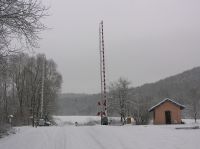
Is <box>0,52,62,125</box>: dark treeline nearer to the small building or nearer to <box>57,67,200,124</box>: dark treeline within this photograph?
<box>57,67,200,124</box>: dark treeline

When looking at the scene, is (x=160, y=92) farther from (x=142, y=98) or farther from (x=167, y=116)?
(x=167, y=116)

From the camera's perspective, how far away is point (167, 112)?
55250 mm

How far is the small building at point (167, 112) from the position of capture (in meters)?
54.8

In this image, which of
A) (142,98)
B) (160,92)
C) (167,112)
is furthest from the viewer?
(160,92)

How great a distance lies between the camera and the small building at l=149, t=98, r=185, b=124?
54.8 meters

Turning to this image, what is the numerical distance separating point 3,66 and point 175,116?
41.1m

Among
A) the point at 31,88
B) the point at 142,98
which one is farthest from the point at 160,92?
the point at 31,88

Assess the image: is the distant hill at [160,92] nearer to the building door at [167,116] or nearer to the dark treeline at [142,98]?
the dark treeline at [142,98]

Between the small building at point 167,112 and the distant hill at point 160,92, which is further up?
the distant hill at point 160,92

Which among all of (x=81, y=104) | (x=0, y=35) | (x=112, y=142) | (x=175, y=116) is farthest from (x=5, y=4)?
(x=81, y=104)

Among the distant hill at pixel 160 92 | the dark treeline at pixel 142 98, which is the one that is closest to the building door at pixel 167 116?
the dark treeline at pixel 142 98

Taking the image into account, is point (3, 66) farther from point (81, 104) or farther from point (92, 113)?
point (81, 104)

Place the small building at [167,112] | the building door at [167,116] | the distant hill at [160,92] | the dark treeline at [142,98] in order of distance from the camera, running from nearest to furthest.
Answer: the small building at [167,112], the building door at [167,116], the dark treeline at [142,98], the distant hill at [160,92]

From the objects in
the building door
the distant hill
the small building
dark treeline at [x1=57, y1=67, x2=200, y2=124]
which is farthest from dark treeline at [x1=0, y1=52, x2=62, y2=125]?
the distant hill
